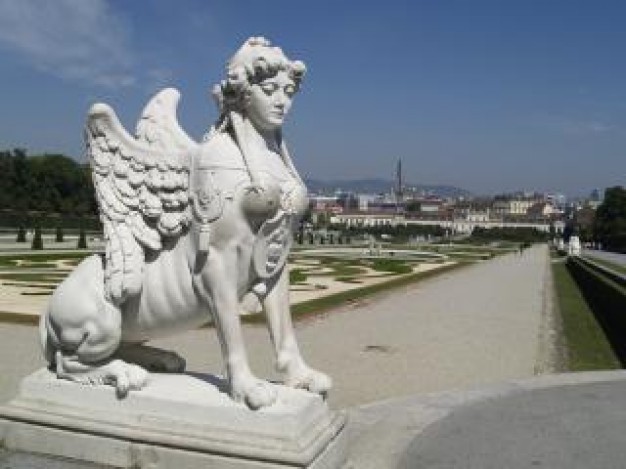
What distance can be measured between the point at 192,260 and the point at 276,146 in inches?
36.7

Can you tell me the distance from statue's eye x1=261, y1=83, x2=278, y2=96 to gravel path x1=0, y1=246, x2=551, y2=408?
432 centimetres

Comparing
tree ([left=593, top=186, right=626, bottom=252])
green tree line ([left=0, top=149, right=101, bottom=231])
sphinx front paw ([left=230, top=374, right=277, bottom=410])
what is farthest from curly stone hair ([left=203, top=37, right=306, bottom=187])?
tree ([left=593, top=186, right=626, bottom=252])

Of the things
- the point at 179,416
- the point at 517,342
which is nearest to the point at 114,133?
the point at 179,416

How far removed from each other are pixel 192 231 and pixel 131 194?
485mm

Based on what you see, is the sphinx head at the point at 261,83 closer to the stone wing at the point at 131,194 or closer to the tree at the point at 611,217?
the stone wing at the point at 131,194

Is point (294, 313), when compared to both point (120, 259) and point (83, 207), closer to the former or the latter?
point (120, 259)

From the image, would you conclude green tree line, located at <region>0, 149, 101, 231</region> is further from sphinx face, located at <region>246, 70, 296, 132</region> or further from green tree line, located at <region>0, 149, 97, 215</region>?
sphinx face, located at <region>246, 70, 296, 132</region>

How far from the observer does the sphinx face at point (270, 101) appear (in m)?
5.00

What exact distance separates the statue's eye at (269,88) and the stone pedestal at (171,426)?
1874mm

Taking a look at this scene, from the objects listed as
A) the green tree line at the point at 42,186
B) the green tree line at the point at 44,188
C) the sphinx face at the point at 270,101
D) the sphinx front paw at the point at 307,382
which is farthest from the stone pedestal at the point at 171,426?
the green tree line at the point at 42,186

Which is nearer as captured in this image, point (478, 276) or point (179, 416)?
point (179, 416)

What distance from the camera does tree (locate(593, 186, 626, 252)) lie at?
9556 centimetres

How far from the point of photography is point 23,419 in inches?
204

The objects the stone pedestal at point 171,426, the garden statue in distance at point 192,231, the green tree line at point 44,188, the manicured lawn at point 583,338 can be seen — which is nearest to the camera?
the stone pedestal at point 171,426
